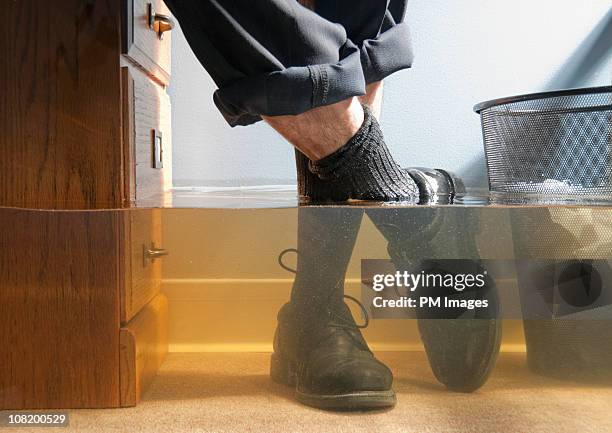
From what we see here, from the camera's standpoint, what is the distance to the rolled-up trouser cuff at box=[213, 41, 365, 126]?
52cm

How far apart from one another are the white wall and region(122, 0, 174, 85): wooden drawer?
0.15 meters

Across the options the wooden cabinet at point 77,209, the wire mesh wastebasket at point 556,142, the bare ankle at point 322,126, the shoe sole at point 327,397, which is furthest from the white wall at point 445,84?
the shoe sole at point 327,397

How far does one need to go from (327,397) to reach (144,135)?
35cm

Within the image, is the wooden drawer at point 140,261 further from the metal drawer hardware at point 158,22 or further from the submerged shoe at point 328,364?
the metal drawer hardware at point 158,22

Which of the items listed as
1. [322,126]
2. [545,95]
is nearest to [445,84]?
[545,95]

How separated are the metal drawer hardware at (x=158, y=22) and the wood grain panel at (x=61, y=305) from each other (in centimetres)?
29

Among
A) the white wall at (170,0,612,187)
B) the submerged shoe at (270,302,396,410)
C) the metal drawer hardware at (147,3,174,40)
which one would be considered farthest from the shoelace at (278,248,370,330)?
the white wall at (170,0,612,187)

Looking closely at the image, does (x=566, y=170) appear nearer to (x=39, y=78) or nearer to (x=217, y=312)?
(x=217, y=312)

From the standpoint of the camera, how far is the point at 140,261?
1.80ft

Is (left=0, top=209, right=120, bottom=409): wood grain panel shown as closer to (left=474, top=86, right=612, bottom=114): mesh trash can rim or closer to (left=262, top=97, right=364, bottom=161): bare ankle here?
(left=262, top=97, right=364, bottom=161): bare ankle

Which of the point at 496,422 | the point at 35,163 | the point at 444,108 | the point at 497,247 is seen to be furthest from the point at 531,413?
the point at 444,108

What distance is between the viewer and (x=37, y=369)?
0.54m

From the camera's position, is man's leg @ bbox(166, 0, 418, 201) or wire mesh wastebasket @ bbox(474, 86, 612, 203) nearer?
man's leg @ bbox(166, 0, 418, 201)

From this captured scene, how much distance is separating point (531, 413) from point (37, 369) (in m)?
0.42
